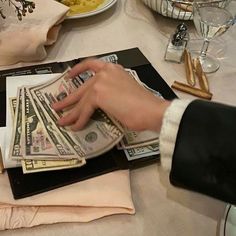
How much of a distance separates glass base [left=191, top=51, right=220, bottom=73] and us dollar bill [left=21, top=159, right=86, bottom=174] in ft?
1.33

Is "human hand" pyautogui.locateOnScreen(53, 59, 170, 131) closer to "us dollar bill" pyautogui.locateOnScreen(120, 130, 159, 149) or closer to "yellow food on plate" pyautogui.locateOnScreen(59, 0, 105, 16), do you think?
"us dollar bill" pyautogui.locateOnScreen(120, 130, 159, 149)

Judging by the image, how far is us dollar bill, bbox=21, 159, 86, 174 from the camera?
59cm

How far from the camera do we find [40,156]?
60cm

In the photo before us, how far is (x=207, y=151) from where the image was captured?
1.59ft

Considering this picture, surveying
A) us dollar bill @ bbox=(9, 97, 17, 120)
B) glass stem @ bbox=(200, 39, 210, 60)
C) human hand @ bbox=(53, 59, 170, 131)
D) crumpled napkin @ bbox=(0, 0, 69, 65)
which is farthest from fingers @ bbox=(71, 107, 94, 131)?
glass stem @ bbox=(200, 39, 210, 60)

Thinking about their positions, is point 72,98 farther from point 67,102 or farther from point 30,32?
point 30,32

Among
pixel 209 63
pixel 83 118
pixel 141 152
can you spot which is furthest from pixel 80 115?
pixel 209 63

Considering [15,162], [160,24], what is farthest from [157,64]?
[15,162]

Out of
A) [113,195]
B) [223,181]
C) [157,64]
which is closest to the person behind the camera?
[223,181]

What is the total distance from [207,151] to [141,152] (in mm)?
182

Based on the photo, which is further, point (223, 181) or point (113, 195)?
point (113, 195)

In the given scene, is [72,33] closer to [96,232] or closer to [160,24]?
[160,24]

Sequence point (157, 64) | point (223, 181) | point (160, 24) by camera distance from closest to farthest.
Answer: point (223, 181) < point (157, 64) < point (160, 24)

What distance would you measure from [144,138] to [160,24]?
439mm
